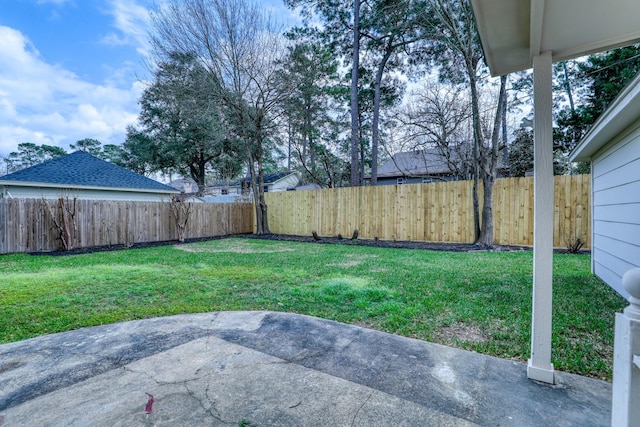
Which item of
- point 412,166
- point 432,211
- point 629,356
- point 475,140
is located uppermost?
point 412,166

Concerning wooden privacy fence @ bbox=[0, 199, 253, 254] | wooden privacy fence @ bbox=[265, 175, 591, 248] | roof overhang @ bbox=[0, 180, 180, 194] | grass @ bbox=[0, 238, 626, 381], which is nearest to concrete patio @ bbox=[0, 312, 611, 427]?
grass @ bbox=[0, 238, 626, 381]

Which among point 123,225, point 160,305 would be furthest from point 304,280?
point 123,225

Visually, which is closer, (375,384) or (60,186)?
(375,384)

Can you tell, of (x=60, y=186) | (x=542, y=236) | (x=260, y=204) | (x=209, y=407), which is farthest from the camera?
(x=260, y=204)

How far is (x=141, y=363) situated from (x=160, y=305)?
1443 millimetres

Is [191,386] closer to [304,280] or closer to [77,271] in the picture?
[304,280]

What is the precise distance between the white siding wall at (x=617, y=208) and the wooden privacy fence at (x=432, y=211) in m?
2.19

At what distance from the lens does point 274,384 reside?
1777mm

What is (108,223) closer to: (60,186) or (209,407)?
(60,186)

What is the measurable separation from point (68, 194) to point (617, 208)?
42.4 feet

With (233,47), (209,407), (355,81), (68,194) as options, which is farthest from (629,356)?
(68,194)

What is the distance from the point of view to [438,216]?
829cm

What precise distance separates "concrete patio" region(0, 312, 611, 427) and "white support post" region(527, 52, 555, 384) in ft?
0.55

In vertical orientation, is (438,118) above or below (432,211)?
above
